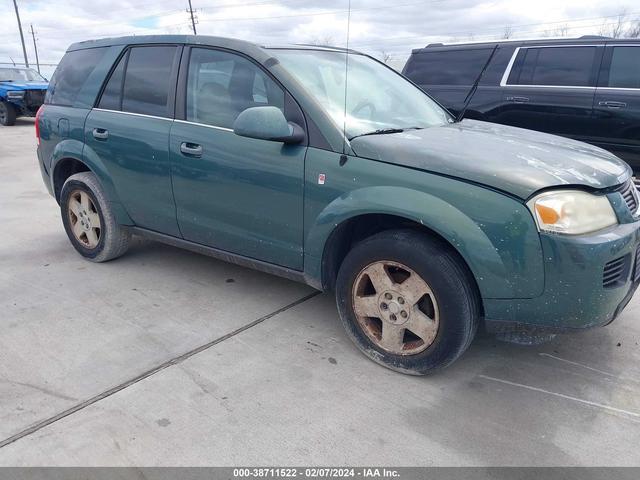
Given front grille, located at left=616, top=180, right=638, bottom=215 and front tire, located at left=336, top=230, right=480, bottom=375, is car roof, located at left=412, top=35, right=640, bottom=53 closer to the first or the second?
front grille, located at left=616, top=180, right=638, bottom=215

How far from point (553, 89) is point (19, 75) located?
1563 centimetres

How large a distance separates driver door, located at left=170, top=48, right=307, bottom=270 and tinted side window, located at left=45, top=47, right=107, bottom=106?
1.14 meters

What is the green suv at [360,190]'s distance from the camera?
2359 mm

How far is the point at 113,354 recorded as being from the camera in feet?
9.66

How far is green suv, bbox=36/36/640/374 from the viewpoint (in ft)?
7.74

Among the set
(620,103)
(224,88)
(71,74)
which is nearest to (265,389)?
(224,88)

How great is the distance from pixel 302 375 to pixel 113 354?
42.6 inches

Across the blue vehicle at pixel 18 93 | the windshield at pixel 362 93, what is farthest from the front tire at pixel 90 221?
the blue vehicle at pixel 18 93

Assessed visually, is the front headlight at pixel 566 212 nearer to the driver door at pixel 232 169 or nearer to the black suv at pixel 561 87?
the driver door at pixel 232 169

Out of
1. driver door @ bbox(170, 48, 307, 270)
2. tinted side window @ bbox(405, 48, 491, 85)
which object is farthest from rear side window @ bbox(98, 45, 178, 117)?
tinted side window @ bbox(405, 48, 491, 85)

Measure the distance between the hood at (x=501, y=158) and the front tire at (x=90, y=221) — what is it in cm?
227

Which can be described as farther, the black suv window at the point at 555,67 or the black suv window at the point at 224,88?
the black suv window at the point at 555,67

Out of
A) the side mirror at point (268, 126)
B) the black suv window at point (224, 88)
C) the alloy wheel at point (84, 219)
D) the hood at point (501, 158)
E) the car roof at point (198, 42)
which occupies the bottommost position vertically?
the alloy wheel at point (84, 219)

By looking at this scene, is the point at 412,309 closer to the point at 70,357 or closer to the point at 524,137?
the point at 524,137
